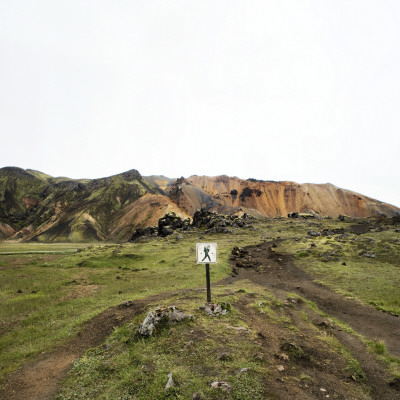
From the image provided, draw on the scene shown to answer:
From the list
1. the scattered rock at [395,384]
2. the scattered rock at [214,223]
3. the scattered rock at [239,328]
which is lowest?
the scattered rock at [395,384]

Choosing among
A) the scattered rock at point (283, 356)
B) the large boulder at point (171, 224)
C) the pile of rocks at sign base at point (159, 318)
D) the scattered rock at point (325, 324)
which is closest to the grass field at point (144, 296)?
the pile of rocks at sign base at point (159, 318)

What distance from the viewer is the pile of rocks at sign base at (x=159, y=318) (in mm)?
12305

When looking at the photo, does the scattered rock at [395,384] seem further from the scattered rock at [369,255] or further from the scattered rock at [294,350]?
the scattered rock at [369,255]

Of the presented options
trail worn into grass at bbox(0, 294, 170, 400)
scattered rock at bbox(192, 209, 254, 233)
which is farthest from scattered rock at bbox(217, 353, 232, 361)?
scattered rock at bbox(192, 209, 254, 233)

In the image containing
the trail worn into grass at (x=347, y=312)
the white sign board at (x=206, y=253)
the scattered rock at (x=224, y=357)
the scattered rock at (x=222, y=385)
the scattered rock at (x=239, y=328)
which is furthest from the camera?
the white sign board at (x=206, y=253)

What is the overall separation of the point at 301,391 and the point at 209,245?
28.7 ft

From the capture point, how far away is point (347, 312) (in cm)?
Result: 1850

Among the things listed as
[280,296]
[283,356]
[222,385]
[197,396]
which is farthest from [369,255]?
[197,396]

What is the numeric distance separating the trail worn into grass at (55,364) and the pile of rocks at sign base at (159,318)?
9.68ft

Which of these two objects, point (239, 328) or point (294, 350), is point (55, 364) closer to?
point (239, 328)

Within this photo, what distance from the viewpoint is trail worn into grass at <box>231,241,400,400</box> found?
9.99m

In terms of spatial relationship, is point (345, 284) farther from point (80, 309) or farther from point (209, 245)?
point (80, 309)

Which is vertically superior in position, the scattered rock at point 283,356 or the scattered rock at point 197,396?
the scattered rock at point 197,396

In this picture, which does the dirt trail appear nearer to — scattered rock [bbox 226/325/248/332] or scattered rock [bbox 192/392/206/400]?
scattered rock [bbox 226/325/248/332]
